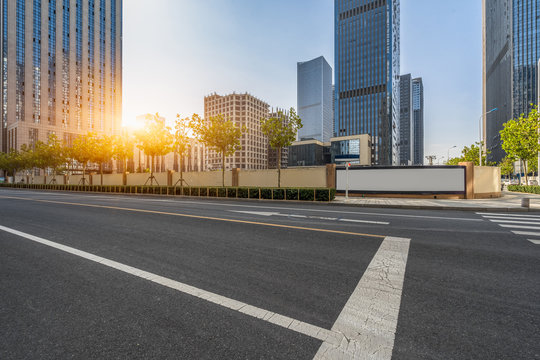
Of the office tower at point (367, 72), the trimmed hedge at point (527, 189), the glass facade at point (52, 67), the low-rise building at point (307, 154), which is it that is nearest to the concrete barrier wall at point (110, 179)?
the trimmed hedge at point (527, 189)

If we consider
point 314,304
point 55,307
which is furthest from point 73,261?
point 314,304

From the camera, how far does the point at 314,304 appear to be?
2.74 m

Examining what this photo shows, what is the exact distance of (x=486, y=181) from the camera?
19.6 m

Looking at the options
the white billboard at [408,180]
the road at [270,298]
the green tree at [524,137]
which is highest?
the green tree at [524,137]

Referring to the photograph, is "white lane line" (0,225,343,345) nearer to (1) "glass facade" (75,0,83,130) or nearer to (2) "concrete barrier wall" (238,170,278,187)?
(2) "concrete barrier wall" (238,170,278,187)

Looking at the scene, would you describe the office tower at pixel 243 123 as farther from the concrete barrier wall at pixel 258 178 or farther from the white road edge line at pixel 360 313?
the white road edge line at pixel 360 313

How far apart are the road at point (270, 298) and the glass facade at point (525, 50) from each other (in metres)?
144

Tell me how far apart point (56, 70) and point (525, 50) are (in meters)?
200

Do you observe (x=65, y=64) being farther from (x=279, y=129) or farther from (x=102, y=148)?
(x=279, y=129)

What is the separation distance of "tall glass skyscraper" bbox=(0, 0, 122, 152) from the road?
120082 millimetres

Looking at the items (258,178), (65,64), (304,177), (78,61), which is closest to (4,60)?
(65,64)

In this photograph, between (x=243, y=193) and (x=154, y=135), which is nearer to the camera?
(x=243, y=193)

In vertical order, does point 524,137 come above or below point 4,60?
below

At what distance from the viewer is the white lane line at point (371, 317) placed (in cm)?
197
